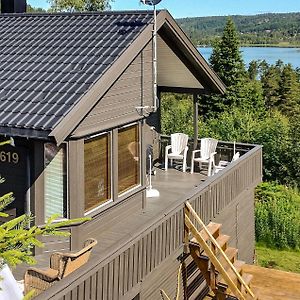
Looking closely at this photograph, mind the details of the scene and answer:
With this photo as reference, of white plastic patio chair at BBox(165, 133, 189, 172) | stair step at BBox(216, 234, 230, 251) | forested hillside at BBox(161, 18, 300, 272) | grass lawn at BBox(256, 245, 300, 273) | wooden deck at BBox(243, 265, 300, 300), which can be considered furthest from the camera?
forested hillside at BBox(161, 18, 300, 272)

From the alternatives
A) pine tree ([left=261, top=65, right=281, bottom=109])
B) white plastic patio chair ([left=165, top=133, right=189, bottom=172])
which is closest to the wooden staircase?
white plastic patio chair ([left=165, top=133, right=189, bottom=172])

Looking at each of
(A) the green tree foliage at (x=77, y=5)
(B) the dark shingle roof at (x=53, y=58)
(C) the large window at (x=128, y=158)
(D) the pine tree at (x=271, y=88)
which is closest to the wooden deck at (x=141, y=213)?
(C) the large window at (x=128, y=158)

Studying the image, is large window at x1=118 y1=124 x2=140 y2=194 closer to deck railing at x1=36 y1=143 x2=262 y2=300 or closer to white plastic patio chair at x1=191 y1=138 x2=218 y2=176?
deck railing at x1=36 y1=143 x2=262 y2=300

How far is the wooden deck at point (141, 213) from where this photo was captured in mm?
7520

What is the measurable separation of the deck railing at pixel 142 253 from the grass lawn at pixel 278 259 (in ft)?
16.4

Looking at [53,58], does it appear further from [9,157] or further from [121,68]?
[9,157]

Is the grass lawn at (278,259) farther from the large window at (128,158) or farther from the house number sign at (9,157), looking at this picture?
the house number sign at (9,157)

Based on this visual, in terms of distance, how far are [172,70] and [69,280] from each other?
26.8ft

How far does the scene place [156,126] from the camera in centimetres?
1377

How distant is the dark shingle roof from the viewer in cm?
742

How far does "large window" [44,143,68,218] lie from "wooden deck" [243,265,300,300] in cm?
403

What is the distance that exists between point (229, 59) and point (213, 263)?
3953cm

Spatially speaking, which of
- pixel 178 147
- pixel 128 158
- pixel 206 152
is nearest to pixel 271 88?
pixel 178 147

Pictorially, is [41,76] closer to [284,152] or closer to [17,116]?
[17,116]
